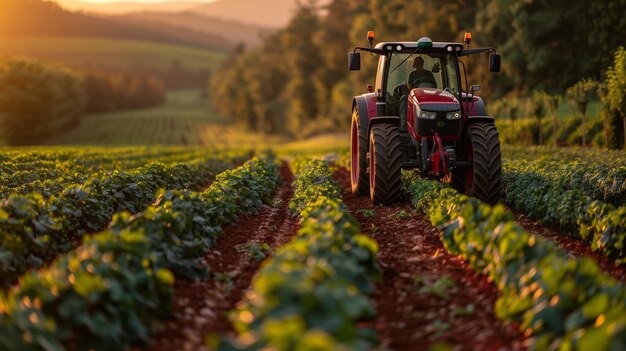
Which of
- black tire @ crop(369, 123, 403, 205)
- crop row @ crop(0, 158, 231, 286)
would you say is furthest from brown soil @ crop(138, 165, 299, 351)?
Answer: crop row @ crop(0, 158, 231, 286)

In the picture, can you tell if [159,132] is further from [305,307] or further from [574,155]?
[305,307]

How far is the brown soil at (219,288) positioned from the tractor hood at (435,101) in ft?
9.93

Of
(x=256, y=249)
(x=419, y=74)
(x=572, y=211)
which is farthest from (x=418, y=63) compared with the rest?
(x=256, y=249)

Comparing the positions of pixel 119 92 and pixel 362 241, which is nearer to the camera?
pixel 362 241

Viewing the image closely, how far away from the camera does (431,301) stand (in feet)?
22.2

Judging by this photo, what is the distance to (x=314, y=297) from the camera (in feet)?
14.5

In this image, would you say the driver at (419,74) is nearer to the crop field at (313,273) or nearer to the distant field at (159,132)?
the crop field at (313,273)

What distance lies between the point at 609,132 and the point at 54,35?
157048 millimetres

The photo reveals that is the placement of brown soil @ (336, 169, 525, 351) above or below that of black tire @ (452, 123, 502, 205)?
below

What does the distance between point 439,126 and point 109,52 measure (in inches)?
6337

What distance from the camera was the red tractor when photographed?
11.6 metres

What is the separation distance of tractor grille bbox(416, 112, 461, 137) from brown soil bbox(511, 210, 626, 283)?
1.90m

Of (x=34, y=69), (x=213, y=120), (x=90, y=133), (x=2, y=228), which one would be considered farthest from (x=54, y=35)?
(x=2, y=228)

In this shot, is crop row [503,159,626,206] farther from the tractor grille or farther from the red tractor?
the tractor grille
